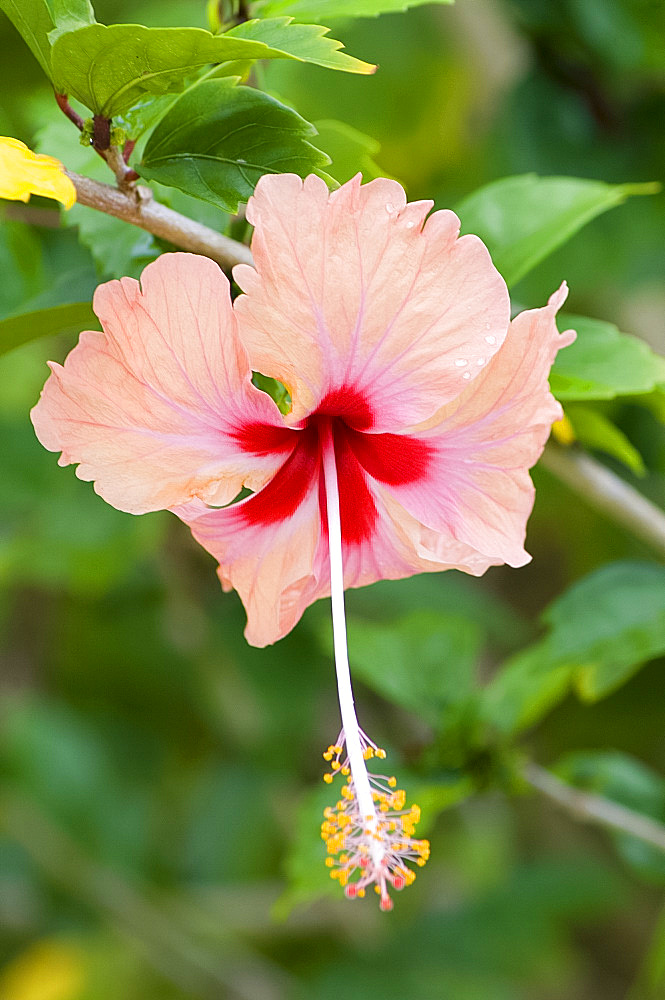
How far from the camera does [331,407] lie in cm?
51

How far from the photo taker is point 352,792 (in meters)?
0.51

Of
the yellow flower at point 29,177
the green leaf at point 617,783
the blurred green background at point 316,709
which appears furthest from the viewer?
the blurred green background at point 316,709

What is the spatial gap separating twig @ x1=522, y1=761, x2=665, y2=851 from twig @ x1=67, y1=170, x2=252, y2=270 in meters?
0.57

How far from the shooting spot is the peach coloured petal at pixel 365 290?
0.43 meters

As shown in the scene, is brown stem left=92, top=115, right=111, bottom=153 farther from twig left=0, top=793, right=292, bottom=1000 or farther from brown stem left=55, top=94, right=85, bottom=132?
twig left=0, top=793, right=292, bottom=1000

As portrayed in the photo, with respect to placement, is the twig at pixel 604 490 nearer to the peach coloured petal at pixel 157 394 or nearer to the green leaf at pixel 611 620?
the green leaf at pixel 611 620

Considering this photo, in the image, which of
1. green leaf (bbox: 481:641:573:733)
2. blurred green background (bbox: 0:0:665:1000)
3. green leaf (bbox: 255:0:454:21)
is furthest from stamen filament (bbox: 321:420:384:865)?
blurred green background (bbox: 0:0:665:1000)

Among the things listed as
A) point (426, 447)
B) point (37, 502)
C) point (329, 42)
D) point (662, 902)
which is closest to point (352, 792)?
point (426, 447)

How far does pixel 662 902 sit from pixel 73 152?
1620 millimetres

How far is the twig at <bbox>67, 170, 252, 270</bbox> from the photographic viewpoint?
18.6 inches

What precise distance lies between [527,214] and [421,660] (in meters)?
0.50

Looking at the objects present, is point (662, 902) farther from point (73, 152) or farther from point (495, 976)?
point (73, 152)

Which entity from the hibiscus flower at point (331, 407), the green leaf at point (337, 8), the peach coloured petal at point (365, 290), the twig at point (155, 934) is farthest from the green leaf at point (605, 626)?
the twig at point (155, 934)

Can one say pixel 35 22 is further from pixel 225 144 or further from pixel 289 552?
pixel 289 552
